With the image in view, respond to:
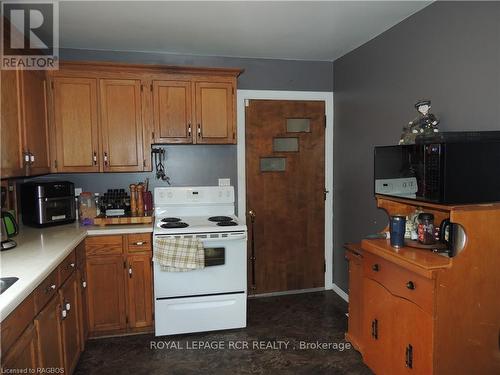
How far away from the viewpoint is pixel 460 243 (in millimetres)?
1842

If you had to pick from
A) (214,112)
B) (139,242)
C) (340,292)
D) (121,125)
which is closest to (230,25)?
(214,112)

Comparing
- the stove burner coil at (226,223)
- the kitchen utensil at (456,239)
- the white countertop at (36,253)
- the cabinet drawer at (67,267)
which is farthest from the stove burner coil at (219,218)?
the kitchen utensil at (456,239)

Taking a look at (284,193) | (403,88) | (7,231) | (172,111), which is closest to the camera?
(7,231)

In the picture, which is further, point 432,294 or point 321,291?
point 321,291

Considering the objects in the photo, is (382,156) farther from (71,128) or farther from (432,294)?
(71,128)

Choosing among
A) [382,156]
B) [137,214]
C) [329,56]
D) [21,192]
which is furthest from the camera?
[329,56]

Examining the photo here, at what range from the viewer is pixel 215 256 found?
299 centimetres

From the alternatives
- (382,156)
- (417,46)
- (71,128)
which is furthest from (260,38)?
(71,128)

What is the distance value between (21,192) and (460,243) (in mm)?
3201

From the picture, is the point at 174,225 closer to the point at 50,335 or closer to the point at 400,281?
the point at 50,335

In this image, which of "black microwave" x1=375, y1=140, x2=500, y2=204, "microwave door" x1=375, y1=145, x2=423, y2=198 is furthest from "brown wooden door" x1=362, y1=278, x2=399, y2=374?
"black microwave" x1=375, y1=140, x2=500, y2=204

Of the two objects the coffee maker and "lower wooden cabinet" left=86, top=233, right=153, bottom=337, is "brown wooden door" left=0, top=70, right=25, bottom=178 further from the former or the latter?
"lower wooden cabinet" left=86, top=233, right=153, bottom=337

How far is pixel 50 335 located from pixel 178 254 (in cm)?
107

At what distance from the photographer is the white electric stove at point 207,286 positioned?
2.95m
